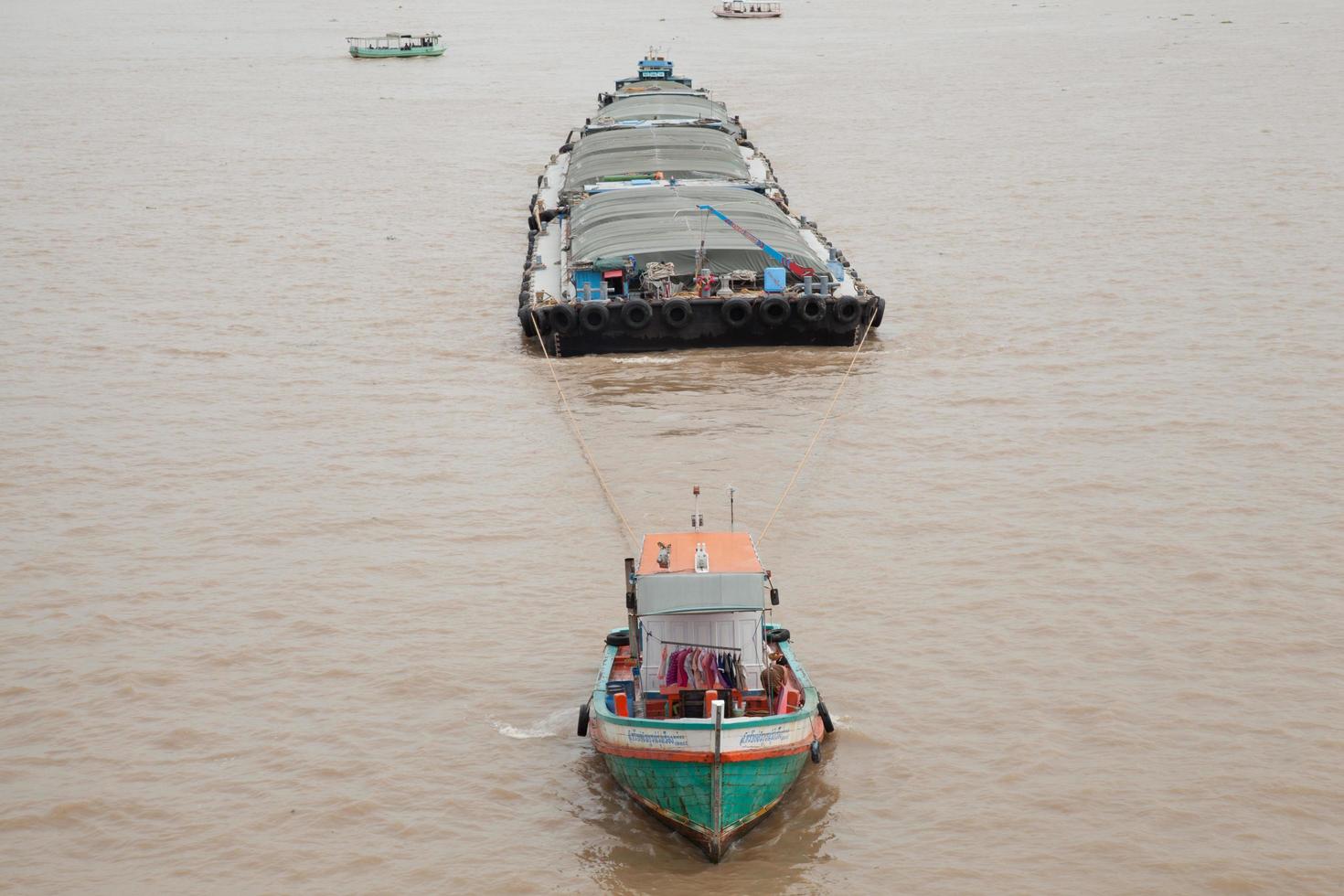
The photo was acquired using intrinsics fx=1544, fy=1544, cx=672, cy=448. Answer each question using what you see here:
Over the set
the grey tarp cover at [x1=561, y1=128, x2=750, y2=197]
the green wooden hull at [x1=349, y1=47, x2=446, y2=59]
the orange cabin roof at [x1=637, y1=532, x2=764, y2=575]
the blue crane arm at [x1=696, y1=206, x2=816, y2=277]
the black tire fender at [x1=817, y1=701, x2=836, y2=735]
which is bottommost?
the black tire fender at [x1=817, y1=701, x2=836, y2=735]

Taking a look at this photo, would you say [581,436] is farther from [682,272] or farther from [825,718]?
[825,718]

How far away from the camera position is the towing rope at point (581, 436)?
68.8ft

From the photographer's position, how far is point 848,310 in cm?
2894

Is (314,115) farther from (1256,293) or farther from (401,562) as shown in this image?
(401,562)

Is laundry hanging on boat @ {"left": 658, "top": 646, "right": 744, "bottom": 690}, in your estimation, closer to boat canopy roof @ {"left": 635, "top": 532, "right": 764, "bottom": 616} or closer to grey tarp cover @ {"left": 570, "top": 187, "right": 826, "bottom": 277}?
boat canopy roof @ {"left": 635, "top": 532, "right": 764, "bottom": 616}

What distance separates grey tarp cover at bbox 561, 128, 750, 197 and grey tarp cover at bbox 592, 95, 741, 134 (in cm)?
425

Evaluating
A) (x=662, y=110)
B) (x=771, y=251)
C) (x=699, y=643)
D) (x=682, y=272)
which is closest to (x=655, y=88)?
(x=662, y=110)

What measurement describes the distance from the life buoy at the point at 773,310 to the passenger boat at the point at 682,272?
0.06 ft

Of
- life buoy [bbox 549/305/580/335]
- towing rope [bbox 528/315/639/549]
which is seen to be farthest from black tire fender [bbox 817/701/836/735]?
life buoy [bbox 549/305/580/335]

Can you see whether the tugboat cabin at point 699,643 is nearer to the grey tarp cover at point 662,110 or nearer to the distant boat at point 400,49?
the grey tarp cover at point 662,110

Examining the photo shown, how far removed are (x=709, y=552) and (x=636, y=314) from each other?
14100 millimetres

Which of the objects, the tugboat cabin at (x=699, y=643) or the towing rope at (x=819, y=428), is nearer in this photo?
the tugboat cabin at (x=699, y=643)

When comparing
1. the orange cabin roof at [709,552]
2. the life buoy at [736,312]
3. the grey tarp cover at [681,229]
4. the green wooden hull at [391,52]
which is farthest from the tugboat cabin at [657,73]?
the orange cabin roof at [709,552]

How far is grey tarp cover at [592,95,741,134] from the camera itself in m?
50.2
